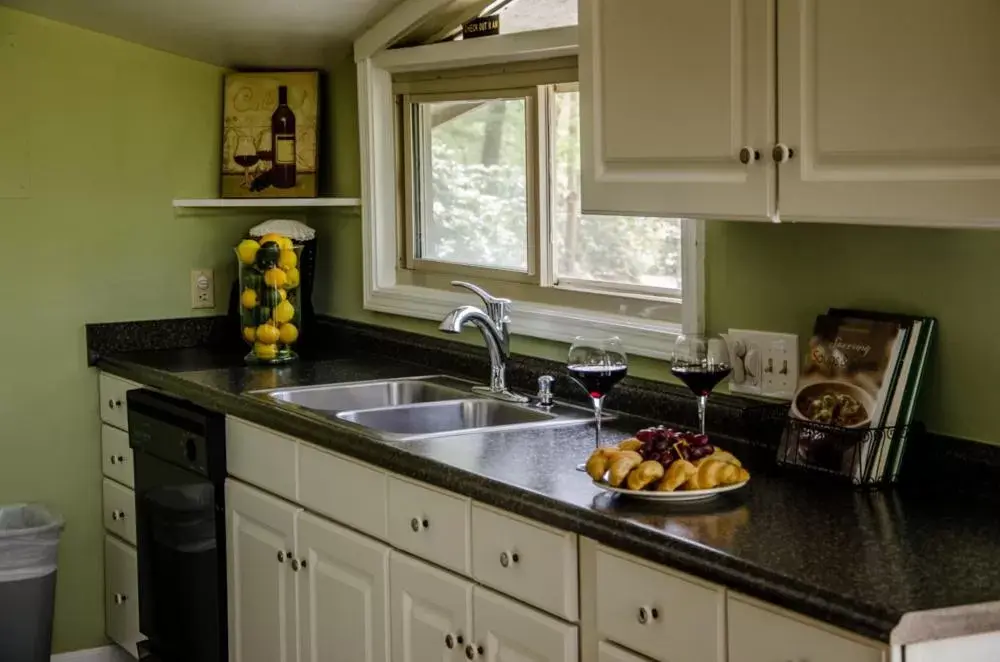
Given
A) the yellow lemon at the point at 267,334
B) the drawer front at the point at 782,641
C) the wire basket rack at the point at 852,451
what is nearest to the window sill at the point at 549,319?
the yellow lemon at the point at 267,334

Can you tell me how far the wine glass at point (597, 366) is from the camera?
2.60 meters

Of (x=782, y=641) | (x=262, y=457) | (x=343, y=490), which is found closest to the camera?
(x=782, y=641)

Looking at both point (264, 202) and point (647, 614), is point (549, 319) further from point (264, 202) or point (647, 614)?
point (647, 614)

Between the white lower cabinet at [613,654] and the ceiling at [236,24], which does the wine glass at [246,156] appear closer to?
the ceiling at [236,24]

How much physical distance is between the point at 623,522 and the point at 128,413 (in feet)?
6.61

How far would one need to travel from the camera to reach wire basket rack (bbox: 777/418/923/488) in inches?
86.0

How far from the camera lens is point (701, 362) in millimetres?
2484

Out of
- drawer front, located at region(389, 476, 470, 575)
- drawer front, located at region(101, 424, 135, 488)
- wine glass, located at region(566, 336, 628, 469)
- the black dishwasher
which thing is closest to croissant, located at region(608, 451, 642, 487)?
drawer front, located at region(389, 476, 470, 575)

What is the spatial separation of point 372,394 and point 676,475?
4.74 ft

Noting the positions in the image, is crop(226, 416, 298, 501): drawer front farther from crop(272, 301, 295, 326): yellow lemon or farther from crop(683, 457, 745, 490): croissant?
crop(683, 457, 745, 490): croissant

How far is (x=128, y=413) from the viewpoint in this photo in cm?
365

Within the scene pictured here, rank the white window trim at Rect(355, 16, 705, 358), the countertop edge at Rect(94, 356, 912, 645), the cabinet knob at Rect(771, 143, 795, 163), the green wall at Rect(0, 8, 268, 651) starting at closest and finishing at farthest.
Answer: the countertop edge at Rect(94, 356, 912, 645)
the cabinet knob at Rect(771, 143, 795, 163)
the white window trim at Rect(355, 16, 705, 358)
the green wall at Rect(0, 8, 268, 651)

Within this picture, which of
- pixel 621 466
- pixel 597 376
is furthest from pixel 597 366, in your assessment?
pixel 621 466

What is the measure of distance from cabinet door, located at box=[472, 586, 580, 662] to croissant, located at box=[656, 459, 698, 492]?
10.5 inches
